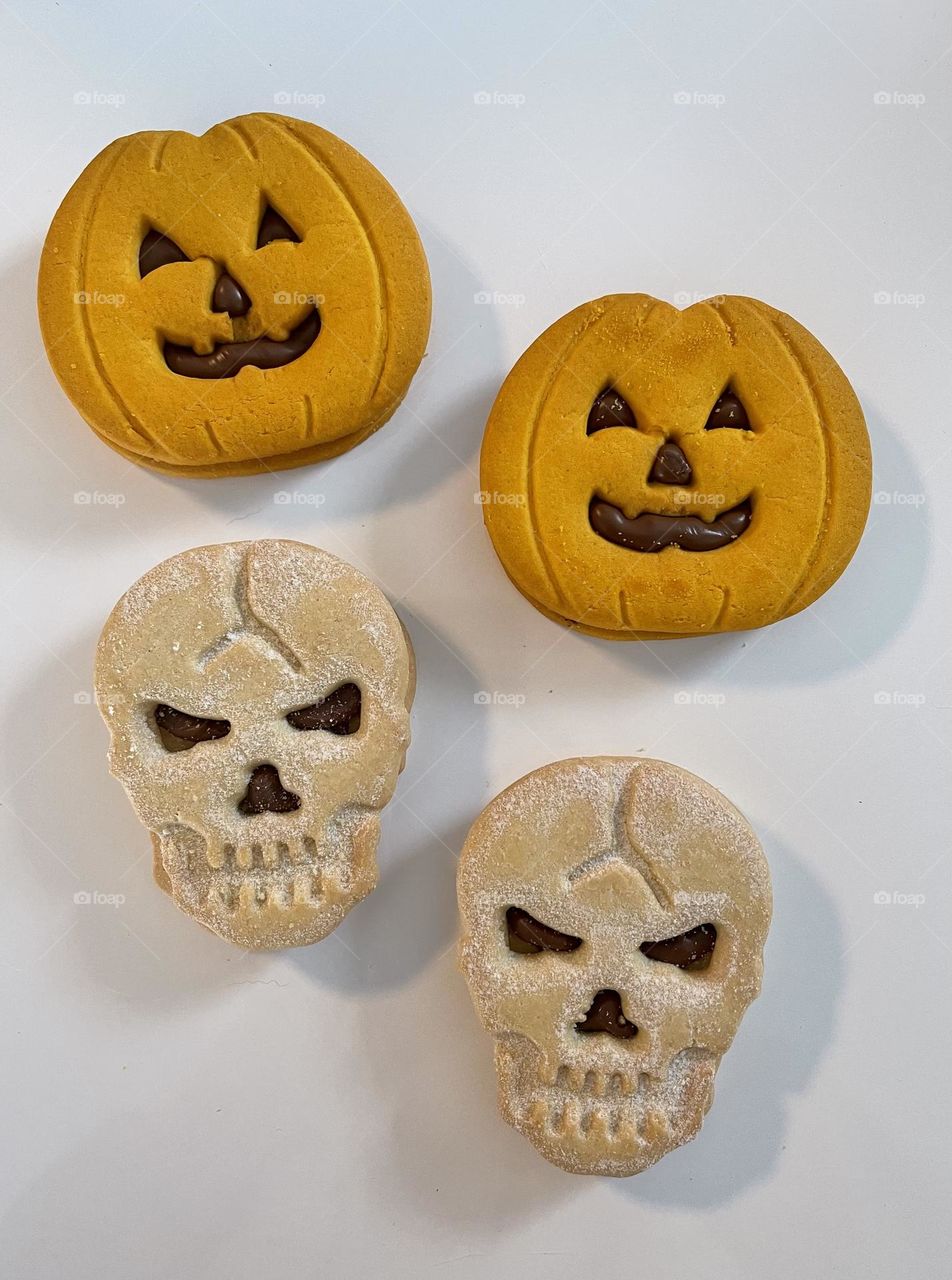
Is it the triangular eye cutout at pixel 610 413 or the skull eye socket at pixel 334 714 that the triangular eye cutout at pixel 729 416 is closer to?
the triangular eye cutout at pixel 610 413

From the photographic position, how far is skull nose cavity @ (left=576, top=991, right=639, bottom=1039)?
192 cm

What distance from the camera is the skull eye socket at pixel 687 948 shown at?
194 centimetres

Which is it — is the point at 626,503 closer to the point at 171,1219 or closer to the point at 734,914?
the point at 734,914

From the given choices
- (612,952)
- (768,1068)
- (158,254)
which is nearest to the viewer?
(612,952)

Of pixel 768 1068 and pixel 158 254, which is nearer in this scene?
pixel 158 254

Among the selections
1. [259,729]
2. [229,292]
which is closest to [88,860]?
[259,729]

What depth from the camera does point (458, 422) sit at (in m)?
2.18

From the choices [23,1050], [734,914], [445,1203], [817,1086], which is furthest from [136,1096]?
[817,1086]

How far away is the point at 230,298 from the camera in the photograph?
1.95 m

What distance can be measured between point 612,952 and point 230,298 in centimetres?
152

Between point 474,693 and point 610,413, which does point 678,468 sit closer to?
point 610,413

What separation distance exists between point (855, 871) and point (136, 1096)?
1696mm

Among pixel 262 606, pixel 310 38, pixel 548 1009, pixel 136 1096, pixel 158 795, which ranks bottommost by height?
pixel 136 1096

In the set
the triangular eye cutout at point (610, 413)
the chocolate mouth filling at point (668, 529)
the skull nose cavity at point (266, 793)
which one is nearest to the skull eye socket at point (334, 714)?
the skull nose cavity at point (266, 793)
